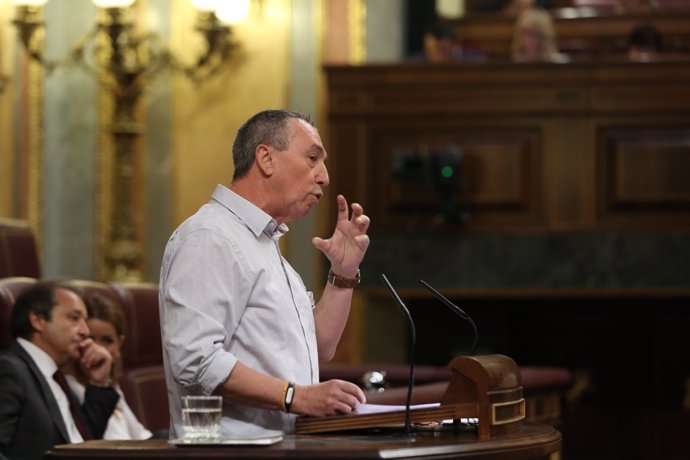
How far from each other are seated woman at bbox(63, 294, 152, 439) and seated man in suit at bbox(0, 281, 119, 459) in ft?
0.21

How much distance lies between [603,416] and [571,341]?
60 centimetres

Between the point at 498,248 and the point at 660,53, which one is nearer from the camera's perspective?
the point at 498,248

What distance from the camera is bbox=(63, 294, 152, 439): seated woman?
4277 millimetres

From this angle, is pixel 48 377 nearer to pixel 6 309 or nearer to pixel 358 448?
pixel 6 309

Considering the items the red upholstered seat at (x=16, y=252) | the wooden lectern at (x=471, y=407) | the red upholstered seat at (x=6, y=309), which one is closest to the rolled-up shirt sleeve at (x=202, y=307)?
the wooden lectern at (x=471, y=407)

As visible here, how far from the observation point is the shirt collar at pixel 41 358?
3.87m

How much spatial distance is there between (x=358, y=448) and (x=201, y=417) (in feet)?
0.96

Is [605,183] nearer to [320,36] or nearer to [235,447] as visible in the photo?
[320,36]

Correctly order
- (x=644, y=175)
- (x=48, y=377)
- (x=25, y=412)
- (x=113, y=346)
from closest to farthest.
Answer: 1. (x=25, y=412)
2. (x=48, y=377)
3. (x=113, y=346)
4. (x=644, y=175)

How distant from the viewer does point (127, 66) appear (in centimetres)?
819

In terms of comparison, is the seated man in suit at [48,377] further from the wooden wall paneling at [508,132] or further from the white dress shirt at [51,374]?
the wooden wall paneling at [508,132]

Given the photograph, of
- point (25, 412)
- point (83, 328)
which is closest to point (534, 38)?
point (83, 328)

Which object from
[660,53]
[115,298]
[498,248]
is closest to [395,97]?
[498,248]

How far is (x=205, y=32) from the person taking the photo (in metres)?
8.34
